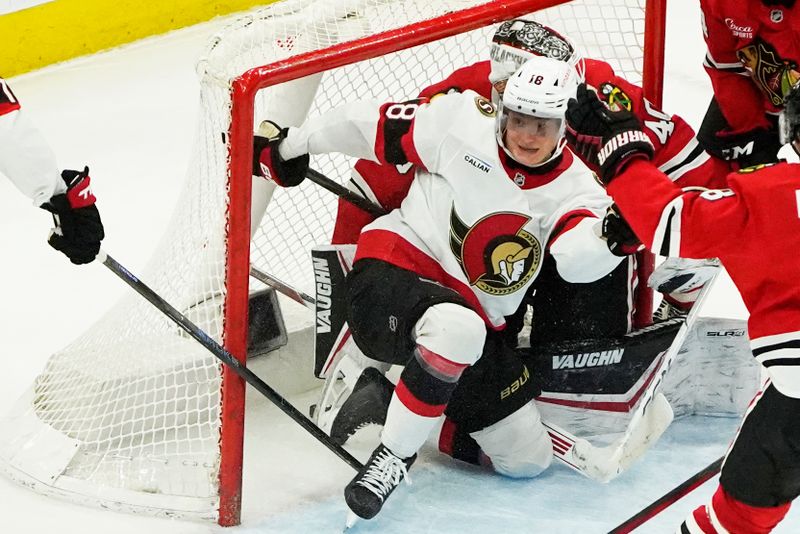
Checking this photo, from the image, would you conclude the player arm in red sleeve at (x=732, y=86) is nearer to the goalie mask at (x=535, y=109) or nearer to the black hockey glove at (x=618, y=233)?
the goalie mask at (x=535, y=109)

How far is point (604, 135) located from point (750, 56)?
2.73ft

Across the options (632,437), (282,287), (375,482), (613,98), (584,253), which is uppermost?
(613,98)

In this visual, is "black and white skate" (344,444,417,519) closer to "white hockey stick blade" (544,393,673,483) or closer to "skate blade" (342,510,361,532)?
"skate blade" (342,510,361,532)

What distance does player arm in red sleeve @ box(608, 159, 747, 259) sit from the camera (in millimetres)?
1961

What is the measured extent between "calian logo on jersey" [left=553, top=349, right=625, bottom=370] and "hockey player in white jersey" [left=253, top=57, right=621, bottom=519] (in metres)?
0.11

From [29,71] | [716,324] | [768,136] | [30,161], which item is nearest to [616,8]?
[768,136]

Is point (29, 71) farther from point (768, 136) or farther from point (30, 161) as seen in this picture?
point (768, 136)

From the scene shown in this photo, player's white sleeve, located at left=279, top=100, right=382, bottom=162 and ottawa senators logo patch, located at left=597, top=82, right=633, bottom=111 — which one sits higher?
ottawa senators logo patch, located at left=597, top=82, right=633, bottom=111

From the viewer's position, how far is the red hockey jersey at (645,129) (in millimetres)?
2703

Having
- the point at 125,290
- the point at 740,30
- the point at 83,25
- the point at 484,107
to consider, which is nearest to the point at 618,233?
the point at 484,107

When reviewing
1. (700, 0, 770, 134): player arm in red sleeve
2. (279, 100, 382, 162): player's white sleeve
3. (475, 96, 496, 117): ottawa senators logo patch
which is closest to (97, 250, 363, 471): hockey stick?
(279, 100, 382, 162): player's white sleeve

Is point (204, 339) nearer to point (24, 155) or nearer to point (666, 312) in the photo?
point (24, 155)

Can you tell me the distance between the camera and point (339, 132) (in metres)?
2.66

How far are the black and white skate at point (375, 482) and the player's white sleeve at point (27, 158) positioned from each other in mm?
802
